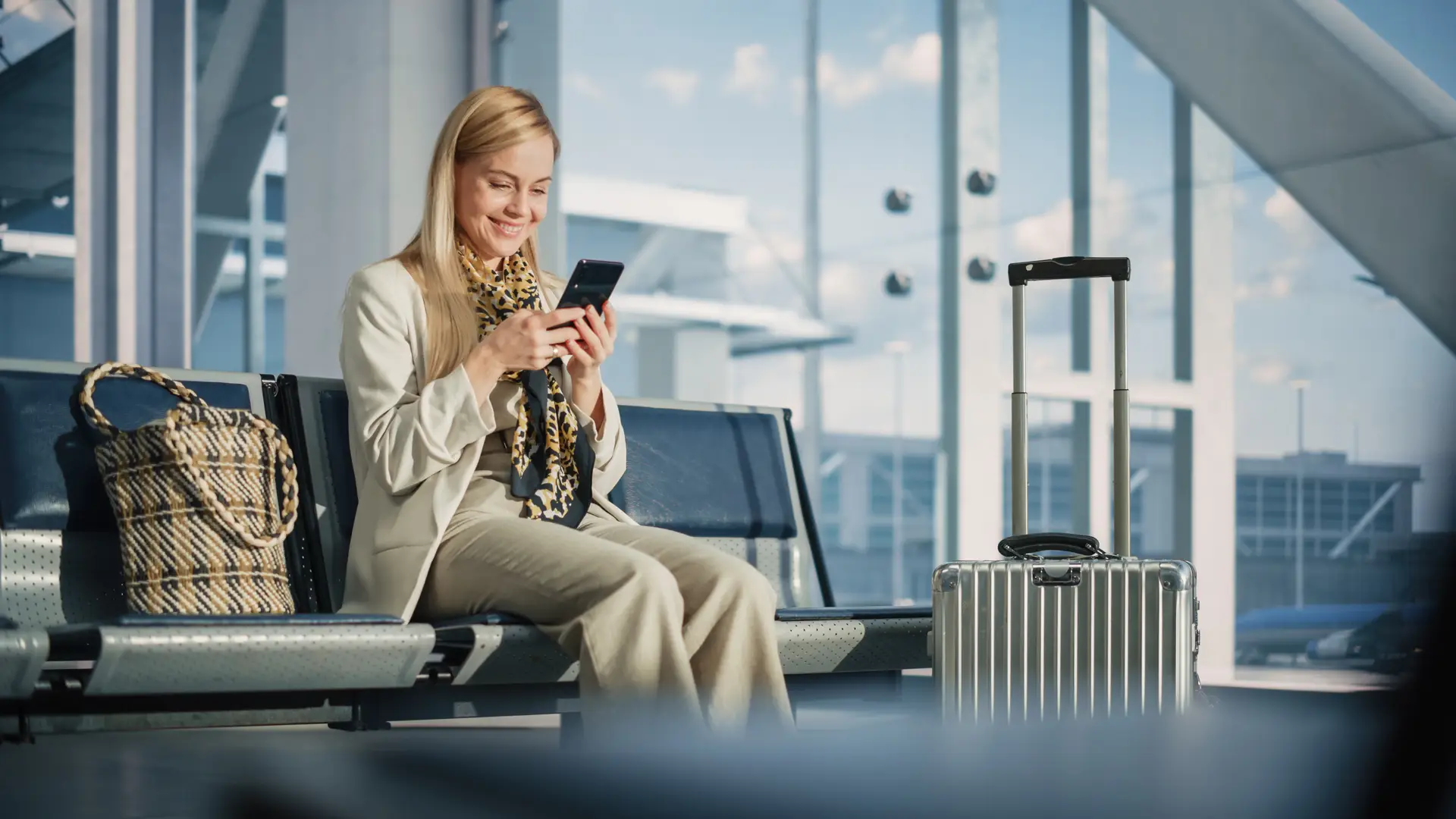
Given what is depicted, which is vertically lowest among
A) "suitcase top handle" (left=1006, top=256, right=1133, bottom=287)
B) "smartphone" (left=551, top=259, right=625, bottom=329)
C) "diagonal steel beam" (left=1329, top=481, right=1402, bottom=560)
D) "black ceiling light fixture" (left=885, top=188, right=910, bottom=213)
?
"diagonal steel beam" (left=1329, top=481, right=1402, bottom=560)

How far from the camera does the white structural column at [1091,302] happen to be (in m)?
6.60

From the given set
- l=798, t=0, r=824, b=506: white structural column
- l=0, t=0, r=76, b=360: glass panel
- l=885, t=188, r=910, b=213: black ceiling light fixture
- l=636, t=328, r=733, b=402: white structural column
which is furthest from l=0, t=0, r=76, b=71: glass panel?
l=885, t=188, r=910, b=213: black ceiling light fixture

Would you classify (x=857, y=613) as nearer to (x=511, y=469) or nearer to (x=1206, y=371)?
(x=511, y=469)

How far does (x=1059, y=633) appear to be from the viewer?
82.4 inches

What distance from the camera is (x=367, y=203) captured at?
6.04 metres

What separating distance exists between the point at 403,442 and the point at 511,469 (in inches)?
7.9

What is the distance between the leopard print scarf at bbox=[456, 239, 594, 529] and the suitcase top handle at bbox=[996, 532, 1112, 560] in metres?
0.67

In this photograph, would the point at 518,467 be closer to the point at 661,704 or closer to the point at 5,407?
the point at 661,704

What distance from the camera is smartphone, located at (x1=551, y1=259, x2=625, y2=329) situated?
82.0 inches

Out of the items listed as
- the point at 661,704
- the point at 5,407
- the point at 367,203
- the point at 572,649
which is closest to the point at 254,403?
the point at 5,407

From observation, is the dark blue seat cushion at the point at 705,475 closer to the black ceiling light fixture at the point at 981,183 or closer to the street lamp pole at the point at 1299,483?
the street lamp pole at the point at 1299,483

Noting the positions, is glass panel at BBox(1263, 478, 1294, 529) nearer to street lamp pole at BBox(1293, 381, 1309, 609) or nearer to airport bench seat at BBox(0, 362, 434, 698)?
street lamp pole at BBox(1293, 381, 1309, 609)

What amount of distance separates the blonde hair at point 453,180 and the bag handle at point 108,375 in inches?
15.1

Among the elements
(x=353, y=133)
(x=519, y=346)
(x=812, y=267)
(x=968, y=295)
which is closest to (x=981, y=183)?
(x=968, y=295)
